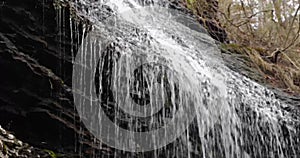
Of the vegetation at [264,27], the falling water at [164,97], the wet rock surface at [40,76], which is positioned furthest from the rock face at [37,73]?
the vegetation at [264,27]

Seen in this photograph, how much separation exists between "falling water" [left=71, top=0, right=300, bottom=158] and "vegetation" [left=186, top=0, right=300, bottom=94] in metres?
1.23

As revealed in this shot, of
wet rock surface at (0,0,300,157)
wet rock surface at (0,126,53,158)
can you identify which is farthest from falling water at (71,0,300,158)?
wet rock surface at (0,126,53,158)

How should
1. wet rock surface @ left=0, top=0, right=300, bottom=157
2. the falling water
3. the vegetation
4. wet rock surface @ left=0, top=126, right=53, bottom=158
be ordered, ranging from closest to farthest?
wet rock surface @ left=0, top=126, right=53, bottom=158
wet rock surface @ left=0, top=0, right=300, bottom=157
the falling water
the vegetation

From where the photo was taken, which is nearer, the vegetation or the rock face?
the rock face

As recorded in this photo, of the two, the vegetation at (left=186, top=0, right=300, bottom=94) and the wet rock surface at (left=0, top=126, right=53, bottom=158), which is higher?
the vegetation at (left=186, top=0, right=300, bottom=94)

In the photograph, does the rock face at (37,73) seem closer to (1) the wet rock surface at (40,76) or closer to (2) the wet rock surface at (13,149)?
(1) the wet rock surface at (40,76)

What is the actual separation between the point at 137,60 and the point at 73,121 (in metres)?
0.81

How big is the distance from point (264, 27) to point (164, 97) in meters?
3.35

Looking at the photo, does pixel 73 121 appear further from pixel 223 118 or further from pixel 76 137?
pixel 223 118

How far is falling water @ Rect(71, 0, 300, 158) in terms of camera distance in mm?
3373

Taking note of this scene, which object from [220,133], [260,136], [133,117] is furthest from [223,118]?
[133,117]

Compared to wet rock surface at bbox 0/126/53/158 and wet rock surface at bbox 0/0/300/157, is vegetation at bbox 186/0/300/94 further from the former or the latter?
wet rock surface at bbox 0/126/53/158

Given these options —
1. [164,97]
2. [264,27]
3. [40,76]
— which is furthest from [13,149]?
[264,27]

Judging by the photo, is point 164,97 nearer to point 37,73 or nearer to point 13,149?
point 37,73
